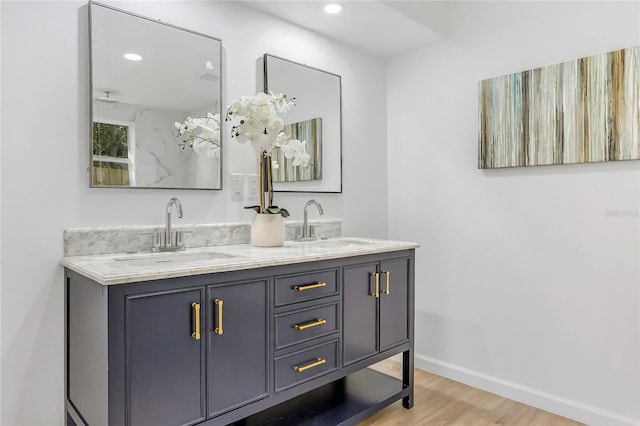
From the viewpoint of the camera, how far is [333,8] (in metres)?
2.38

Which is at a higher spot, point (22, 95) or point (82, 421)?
point (22, 95)

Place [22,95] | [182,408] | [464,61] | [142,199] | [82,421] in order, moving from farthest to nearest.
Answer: [464,61] < [142,199] < [22,95] < [82,421] < [182,408]

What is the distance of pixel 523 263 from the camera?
245 cm

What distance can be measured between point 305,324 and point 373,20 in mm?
1842

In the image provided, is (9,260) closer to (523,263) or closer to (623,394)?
(523,263)

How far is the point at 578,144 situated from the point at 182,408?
2214mm

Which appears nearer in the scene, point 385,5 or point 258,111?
point 258,111

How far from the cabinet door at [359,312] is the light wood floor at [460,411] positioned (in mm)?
423

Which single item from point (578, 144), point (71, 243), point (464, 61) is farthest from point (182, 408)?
point (464, 61)

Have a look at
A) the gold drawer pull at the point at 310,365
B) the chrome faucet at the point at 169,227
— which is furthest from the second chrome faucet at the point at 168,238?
the gold drawer pull at the point at 310,365

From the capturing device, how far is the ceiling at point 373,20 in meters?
2.36

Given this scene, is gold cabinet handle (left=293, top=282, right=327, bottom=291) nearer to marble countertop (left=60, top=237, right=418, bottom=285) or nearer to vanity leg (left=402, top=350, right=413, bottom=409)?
marble countertop (left=60, top=237, right=418, bottom=285)

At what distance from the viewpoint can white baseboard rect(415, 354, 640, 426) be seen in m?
2.13

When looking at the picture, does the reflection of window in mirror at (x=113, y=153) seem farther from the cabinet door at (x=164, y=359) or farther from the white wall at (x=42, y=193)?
the cabinet door at (x=164, y=359)
